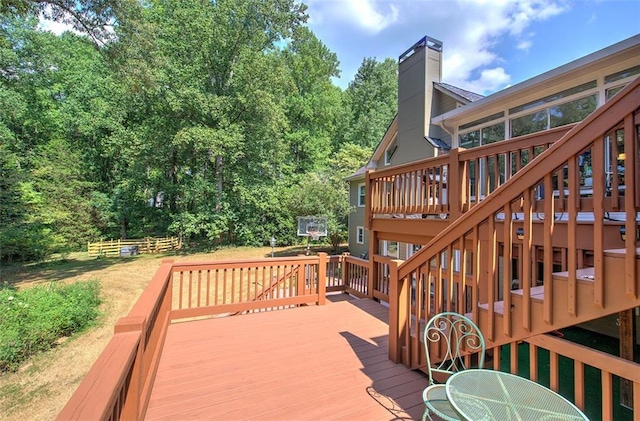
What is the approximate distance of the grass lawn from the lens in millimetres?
4797

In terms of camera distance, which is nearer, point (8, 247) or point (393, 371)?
point (393, 371)

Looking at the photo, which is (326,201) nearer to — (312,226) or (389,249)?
(312,226)

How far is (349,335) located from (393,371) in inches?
38.2

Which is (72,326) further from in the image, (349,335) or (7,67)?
(7,67)

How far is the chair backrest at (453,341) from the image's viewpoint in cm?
220

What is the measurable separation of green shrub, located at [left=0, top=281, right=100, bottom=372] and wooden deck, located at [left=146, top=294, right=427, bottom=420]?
4.68 meters

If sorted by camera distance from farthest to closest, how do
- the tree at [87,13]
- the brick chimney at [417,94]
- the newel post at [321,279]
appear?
the brick chimney at [417,94] < the tree at [87,13] < the newel post at [321,279]

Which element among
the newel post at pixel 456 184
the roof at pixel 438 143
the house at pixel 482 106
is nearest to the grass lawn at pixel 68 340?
the house at pixel 482 106

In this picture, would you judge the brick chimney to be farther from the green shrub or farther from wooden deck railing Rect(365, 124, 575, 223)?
the green shrub

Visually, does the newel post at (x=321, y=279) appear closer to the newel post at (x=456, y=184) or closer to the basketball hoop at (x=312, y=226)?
the newel post at (x=456, y=184)

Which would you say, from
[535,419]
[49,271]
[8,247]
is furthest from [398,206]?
[8,247]

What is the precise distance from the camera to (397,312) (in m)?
2.93

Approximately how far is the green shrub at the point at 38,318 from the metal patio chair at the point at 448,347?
7.75m

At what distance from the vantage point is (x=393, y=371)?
2.86 metres
